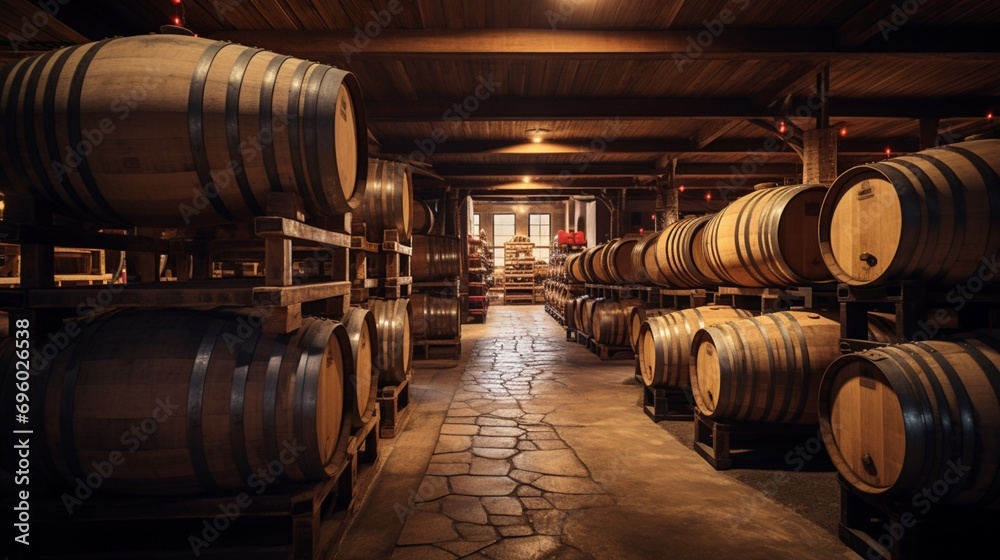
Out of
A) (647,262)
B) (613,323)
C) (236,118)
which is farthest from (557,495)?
(613,323)

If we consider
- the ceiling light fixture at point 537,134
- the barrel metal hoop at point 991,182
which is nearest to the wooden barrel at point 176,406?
the barrel metal hoop at point 991,182

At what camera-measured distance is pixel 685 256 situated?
5.96m

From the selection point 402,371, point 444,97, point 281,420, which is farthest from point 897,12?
point 281,420

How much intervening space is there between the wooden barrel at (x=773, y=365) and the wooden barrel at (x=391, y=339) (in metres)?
2.92

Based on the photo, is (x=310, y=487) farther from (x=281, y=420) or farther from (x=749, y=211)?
(x=749, y=211)

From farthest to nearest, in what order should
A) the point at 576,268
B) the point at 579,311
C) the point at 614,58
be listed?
the point at 576,268 < the point at 579,311 < the point at 614,58

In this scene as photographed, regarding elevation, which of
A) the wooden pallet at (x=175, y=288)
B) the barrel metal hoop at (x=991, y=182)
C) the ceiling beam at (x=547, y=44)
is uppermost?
the ceiling beam at (x=547, y=44)

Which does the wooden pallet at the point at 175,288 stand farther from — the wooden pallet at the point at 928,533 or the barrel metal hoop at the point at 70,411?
the wooden pallet at the point at 928,533

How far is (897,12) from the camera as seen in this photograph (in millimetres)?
5355

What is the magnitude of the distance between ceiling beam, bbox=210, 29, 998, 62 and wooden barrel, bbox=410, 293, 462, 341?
13.6 feet

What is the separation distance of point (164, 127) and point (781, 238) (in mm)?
4354

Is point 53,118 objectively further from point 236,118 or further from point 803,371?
point 803,371

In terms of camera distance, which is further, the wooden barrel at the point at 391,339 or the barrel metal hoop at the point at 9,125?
the wooden barrel at the point at 391,339

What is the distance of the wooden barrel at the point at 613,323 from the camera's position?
9.03 metres
